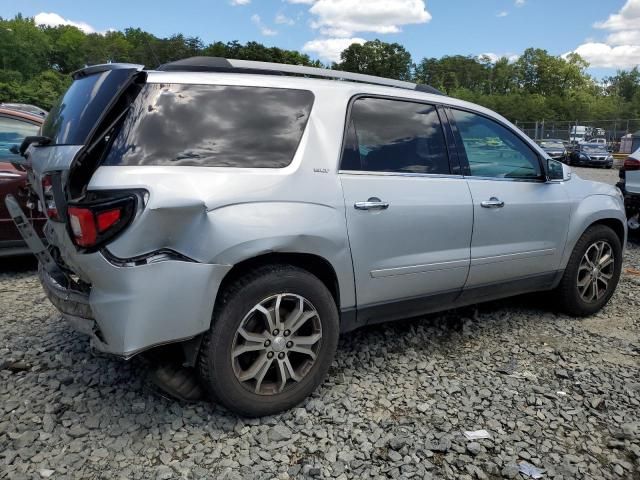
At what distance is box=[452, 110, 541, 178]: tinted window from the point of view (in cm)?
367

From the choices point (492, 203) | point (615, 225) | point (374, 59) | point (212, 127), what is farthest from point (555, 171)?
point (374, 59)

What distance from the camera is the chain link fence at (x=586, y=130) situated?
115 feet

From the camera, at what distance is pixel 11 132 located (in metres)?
5.41

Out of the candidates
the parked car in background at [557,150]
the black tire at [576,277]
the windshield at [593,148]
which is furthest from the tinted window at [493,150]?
the parked car in background at [557,150]

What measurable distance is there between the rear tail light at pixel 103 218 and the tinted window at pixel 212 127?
22cm

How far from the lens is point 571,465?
2.53m

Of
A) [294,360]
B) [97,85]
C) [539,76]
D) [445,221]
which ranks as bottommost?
[294,360]

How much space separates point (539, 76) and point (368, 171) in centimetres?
11177

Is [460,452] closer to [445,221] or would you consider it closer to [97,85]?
[445,221]

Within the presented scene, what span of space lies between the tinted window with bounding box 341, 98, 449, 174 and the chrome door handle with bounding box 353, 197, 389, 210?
20 centimetres

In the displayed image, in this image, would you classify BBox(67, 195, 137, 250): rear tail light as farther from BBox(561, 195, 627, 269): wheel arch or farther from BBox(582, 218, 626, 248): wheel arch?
BBox(582, 218, 626, 248): wheel arch

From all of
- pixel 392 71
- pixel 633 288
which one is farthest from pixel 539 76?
pixel 633 288

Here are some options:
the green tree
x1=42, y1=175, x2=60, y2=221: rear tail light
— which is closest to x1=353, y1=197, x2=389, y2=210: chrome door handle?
x1=42, y1=175, x2=60, y2=221: rear tail light

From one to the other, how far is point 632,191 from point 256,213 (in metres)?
6.74
